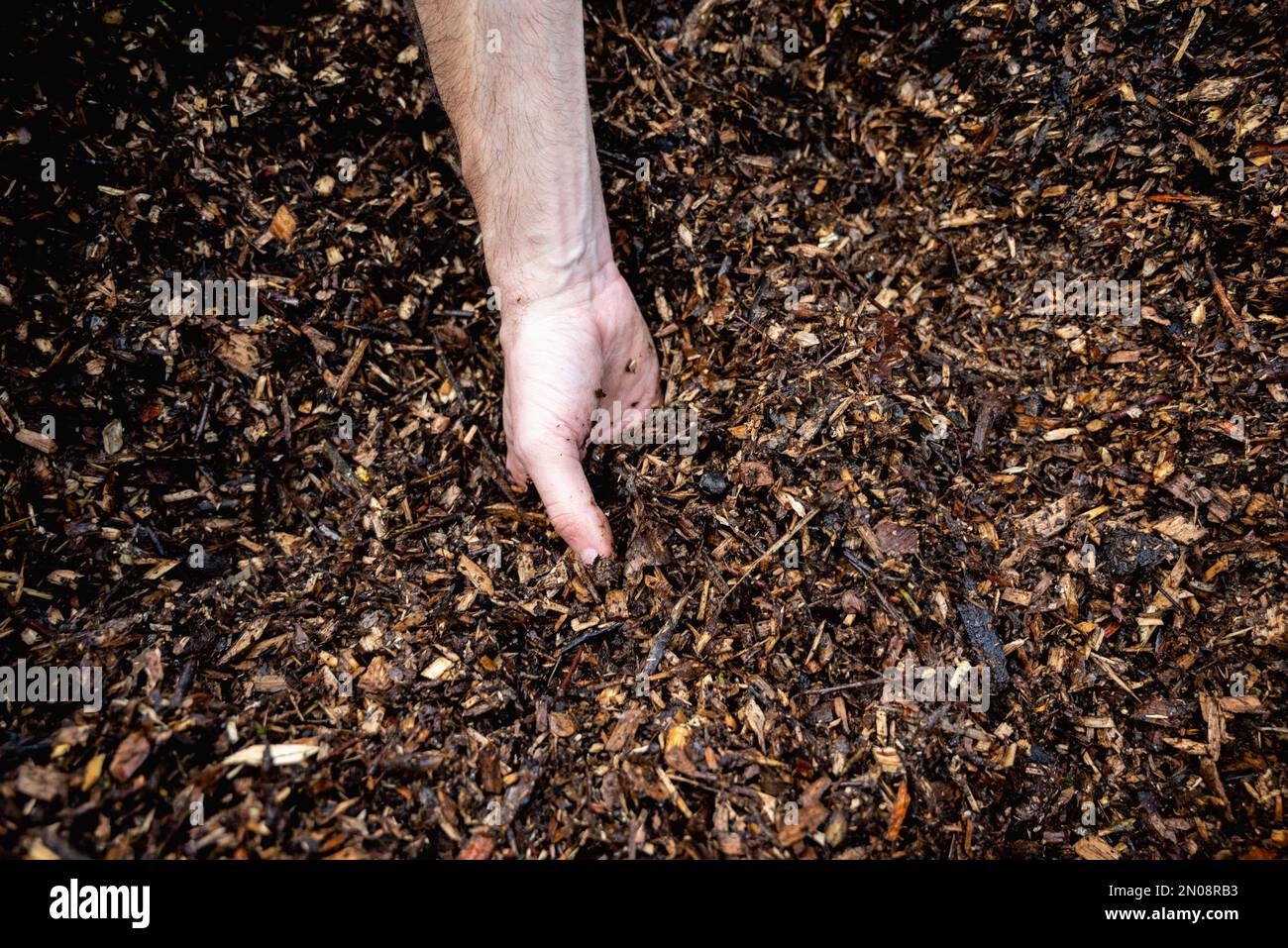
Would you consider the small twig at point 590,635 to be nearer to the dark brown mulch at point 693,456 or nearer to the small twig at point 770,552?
the dark brown mulch at point 693,456

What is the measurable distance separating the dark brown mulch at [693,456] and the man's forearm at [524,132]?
0.31m

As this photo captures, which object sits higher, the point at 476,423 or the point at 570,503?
the point at 476,423

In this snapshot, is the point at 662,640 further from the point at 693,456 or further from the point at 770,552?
the point at 693,456

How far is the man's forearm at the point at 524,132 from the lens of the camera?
199cm

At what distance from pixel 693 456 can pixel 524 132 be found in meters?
1.18

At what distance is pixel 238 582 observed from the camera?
1.97m

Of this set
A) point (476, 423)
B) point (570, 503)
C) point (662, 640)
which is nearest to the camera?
point (662, 640)

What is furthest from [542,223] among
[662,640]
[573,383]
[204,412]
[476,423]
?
[662,640]

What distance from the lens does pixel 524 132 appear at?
206cm

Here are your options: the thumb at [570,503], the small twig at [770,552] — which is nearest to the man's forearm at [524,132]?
the thumb at [570,503]

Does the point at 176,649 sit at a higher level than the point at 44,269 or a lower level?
lower

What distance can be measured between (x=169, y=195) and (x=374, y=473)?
3.74 ft
